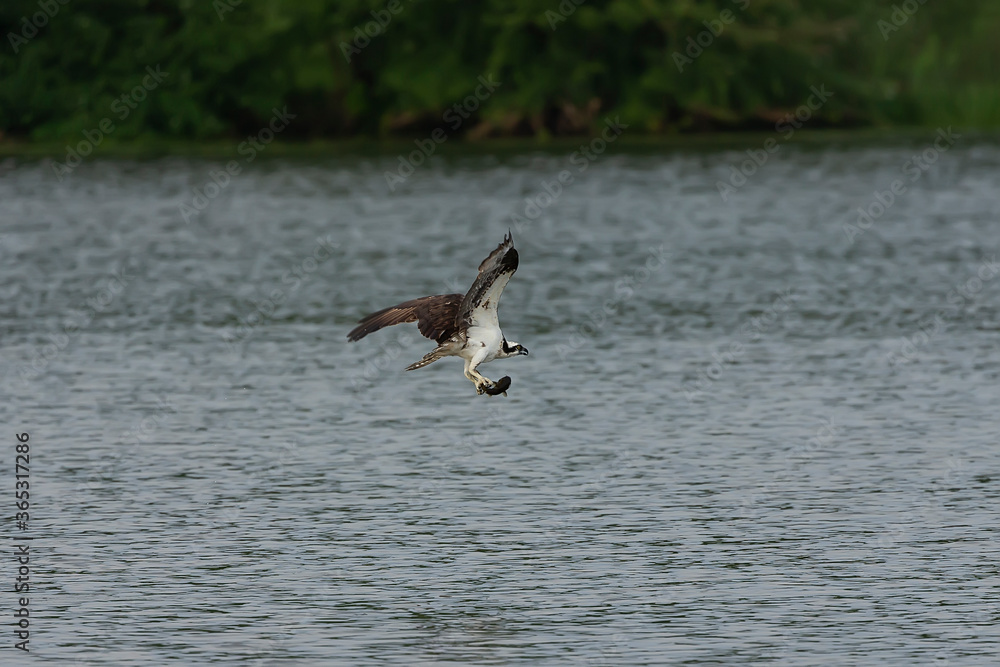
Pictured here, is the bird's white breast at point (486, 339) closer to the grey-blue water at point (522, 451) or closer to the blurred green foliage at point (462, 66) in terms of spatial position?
the grey-blue water at point (522, 451)

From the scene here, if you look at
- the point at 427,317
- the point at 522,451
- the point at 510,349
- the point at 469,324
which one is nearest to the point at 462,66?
the point at 522,451

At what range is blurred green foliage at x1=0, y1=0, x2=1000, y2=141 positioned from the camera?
181 ft

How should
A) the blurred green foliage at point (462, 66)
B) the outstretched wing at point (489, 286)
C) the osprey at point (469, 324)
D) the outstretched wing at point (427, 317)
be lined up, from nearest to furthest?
the outstretched wing at point (489, 286)
the osprey at point (469, 324)
the outstretched wing at point (427, 317)
the blurred green foliage at point (462, 66)

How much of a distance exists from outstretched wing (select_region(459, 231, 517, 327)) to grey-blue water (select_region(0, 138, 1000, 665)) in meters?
1.79

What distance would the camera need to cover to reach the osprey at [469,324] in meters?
13.1

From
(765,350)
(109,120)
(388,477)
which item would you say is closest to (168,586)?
(388,477)

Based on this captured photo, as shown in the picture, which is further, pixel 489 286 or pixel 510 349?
pixel 510 349

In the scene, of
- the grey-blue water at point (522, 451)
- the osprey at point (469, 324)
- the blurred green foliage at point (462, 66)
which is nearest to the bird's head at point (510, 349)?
the osprey at point (469, 324)

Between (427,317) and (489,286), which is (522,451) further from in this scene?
(489,286)

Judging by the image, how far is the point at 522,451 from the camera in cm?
1780

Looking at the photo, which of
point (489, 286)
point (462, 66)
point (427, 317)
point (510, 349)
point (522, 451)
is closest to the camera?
point (489, 286)

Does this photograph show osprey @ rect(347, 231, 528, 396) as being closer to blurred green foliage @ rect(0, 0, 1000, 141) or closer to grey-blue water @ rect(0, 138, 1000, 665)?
grey-blue water @ rect(0, 138, 1000, 665)

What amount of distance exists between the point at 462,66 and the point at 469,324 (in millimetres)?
43910

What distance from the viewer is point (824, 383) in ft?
67.8
